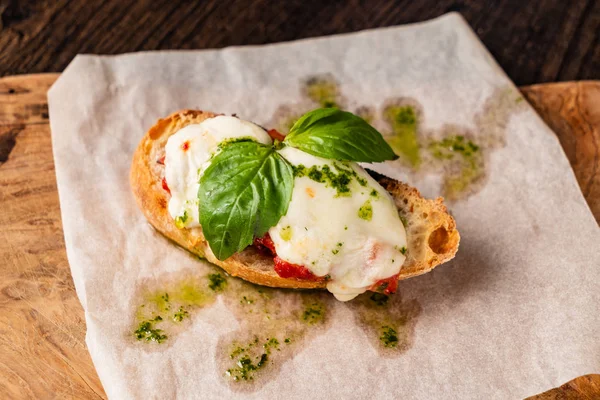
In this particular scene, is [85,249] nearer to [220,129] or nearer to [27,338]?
[27,338]

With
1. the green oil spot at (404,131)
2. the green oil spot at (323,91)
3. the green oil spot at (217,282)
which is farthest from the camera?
the green oil spot at (323,91)

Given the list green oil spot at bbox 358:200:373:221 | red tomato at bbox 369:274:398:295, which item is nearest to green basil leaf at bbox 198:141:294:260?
green oil spot at bbox 358:200:373:221

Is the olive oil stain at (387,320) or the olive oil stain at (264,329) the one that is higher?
the olive oil stain at (264,329)

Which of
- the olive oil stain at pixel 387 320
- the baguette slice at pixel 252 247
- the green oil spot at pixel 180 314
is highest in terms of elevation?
the baguette slice at pixel 252 247

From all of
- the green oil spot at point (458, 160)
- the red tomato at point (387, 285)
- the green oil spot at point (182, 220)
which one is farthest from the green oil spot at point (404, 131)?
the green oil spot at point (182, 220)

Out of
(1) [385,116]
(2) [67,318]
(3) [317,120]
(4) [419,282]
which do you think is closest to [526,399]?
(4) [419,282]

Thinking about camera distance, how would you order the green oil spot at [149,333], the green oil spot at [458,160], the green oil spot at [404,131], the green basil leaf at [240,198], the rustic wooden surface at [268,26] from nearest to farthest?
1. the green basil leaf at [240,198]
2. the green oil spot at [149,333]
3. the green oil spot at [458,160]
4. the green oil spot at [404,131]
5. the rustic wooden surface at [268,26]

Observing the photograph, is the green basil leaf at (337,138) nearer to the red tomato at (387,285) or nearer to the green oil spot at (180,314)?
the red tomato at (387,285)

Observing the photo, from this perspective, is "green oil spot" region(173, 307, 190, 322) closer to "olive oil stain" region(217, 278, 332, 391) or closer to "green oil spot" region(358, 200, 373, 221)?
"olive oil stain" region(217, 278, 332, 391)
